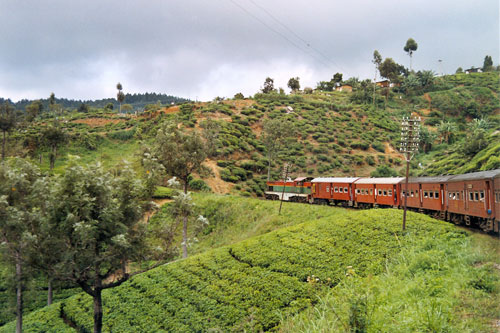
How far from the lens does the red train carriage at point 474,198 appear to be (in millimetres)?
16859

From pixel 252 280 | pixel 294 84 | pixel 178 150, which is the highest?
pixel 294 84

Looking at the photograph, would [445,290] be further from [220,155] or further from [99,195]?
[220,155]

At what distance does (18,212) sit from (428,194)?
26.5 m

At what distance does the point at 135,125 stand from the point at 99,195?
69362mm

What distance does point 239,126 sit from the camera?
73.0 m

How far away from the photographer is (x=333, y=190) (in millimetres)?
37000

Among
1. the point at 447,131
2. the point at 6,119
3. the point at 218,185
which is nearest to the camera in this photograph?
the point at 6,119

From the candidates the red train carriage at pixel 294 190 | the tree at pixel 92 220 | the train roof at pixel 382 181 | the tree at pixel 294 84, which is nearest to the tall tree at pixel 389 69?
the tree at pixel 294 84

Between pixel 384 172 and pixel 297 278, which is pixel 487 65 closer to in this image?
pixel 384 172

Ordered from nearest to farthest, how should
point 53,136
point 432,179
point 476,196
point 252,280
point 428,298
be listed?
point 428,298 < point 476,196 < point 252,280 < point 432,179 < point 53,136

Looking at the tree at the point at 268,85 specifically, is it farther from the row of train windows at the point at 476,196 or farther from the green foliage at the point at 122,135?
the row of train windows at the point at 476,196

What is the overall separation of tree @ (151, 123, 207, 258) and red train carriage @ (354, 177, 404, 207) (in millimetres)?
16536

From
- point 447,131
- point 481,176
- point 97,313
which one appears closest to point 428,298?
point 481,176

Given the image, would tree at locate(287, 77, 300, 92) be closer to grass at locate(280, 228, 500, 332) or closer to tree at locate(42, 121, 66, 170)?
tree at locate(42, 121, 66, 170)
